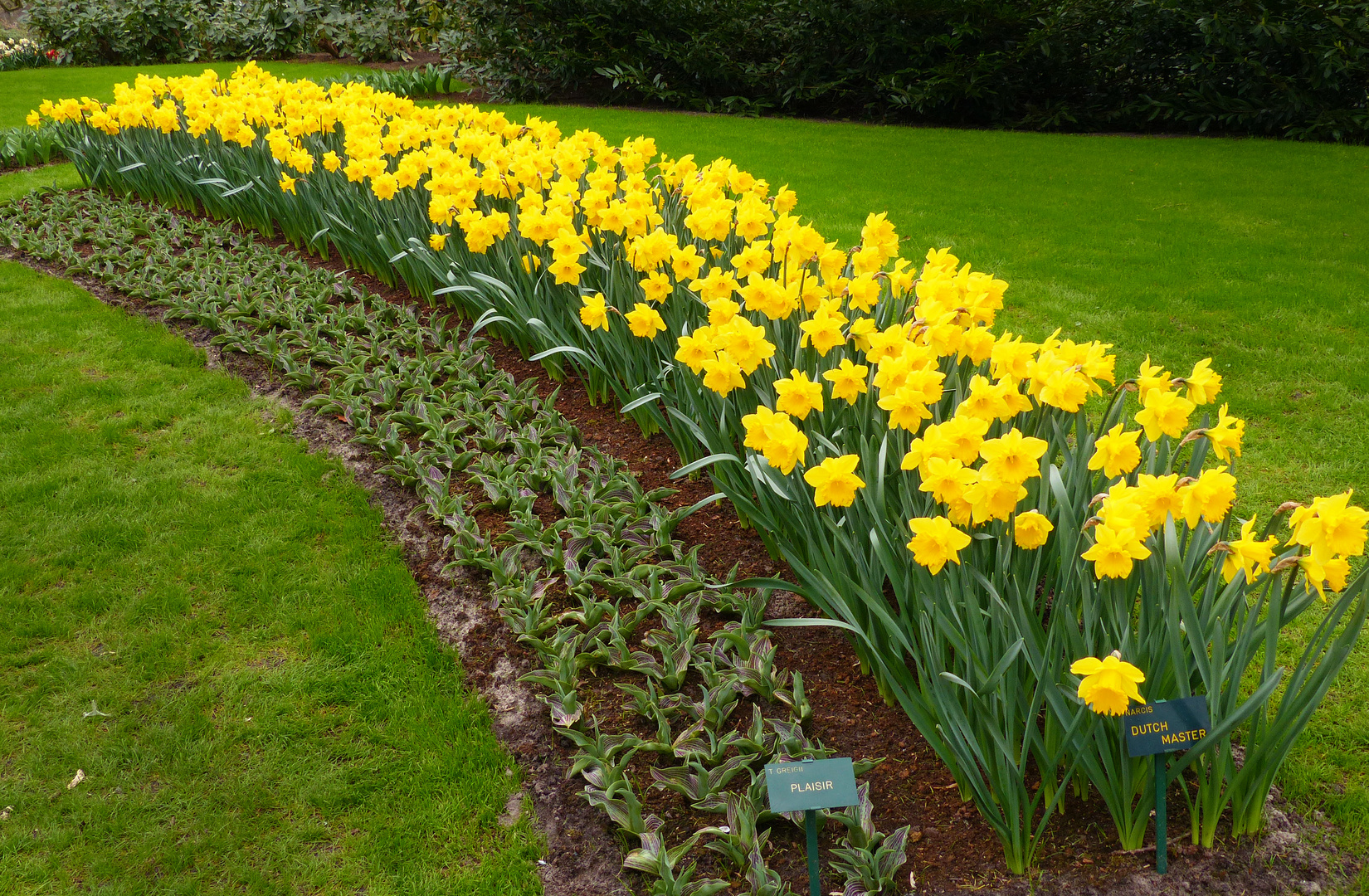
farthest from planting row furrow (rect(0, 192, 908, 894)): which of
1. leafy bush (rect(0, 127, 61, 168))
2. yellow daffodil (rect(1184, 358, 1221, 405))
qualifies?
leafy bush (rect(0, 127, 61, 168))

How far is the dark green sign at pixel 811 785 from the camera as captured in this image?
1.82 metres

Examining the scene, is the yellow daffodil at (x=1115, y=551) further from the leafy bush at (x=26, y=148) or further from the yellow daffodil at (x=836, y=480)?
the leafy bush at (x=26, y=148)

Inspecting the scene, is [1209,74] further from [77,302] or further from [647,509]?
[77,302]

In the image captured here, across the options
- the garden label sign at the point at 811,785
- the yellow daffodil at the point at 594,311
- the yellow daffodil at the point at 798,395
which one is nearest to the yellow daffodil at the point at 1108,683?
the garden label sign at the point at 811,785

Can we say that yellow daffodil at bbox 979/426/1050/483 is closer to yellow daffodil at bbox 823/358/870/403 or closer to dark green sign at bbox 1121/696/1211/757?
dark green sign at bbox 1121/696/1211/757

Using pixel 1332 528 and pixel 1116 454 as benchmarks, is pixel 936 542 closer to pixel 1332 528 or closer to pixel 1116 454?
pixel 1116 454

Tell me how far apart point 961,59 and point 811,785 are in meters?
9.64

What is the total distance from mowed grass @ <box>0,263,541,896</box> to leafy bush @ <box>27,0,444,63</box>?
1263cm

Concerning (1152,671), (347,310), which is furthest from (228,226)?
(1152,671)

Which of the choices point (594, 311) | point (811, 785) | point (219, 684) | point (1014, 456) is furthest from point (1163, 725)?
A: point (219, 684)

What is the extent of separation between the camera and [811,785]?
184cm

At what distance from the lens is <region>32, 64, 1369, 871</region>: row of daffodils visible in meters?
1.93

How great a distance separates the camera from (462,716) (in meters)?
2.74

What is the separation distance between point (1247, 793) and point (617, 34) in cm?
1149
